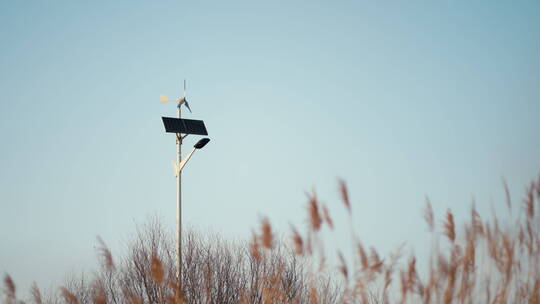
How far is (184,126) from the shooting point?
534 inches

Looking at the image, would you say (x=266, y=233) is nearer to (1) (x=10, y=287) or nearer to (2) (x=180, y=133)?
(1) (x=10, y=287)

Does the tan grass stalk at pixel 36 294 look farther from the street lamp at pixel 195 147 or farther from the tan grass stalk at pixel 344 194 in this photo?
the street lamp at pixel 195 147

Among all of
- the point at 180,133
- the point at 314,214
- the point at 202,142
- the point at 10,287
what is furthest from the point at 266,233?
the point at 180,133

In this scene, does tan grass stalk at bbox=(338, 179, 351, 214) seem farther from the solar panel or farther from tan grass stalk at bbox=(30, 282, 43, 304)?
the solar panel

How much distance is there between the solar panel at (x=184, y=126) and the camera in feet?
43.5

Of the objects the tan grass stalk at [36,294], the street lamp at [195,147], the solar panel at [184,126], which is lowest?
the tan grass stalk at [36,294]

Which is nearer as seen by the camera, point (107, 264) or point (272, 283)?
point (107, 264)

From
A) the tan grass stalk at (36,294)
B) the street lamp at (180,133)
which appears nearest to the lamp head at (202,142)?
the street lamp at (180,133)

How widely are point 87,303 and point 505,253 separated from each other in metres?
16.2

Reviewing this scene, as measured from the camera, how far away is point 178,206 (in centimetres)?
1279

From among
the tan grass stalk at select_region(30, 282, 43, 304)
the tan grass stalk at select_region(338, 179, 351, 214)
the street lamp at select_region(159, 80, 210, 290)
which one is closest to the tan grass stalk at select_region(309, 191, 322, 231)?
the tan grass stalk at select_region(338, 179, 351, 214)

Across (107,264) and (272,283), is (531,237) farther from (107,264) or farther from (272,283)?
(107,264)

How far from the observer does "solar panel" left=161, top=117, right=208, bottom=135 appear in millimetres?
13273

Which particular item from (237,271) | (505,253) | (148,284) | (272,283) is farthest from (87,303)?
(505,253)
